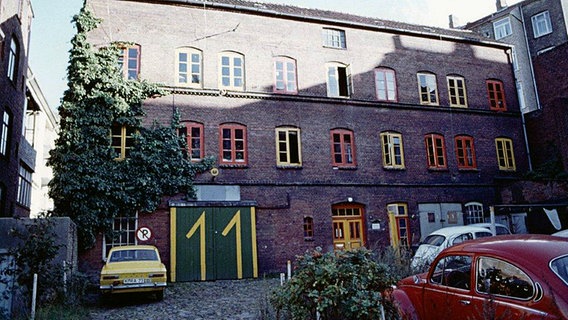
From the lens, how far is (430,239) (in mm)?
16328

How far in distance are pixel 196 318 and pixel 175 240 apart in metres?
7.15

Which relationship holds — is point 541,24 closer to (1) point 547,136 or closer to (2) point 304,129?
(1) point 547,136

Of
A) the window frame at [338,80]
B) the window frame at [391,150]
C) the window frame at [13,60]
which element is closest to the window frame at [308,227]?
the window frame at [391,150]

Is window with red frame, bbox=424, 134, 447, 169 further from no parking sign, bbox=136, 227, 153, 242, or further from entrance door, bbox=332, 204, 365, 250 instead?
no parking sign, bbox=136, 227, 153, 242

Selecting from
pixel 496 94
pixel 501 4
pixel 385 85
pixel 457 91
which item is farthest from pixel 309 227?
pixel 501 4

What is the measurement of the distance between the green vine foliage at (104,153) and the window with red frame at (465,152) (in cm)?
1329

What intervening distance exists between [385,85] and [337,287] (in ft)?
59.2

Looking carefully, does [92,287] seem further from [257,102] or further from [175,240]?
[257,102]

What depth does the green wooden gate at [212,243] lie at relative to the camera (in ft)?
55.9

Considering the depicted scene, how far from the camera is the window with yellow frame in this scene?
2041 cm

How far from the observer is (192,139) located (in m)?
18.5

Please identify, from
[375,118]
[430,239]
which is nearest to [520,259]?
[430,239]

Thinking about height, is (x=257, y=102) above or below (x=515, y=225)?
above

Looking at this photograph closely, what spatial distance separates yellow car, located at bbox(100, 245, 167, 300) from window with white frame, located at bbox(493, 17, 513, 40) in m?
37.1
